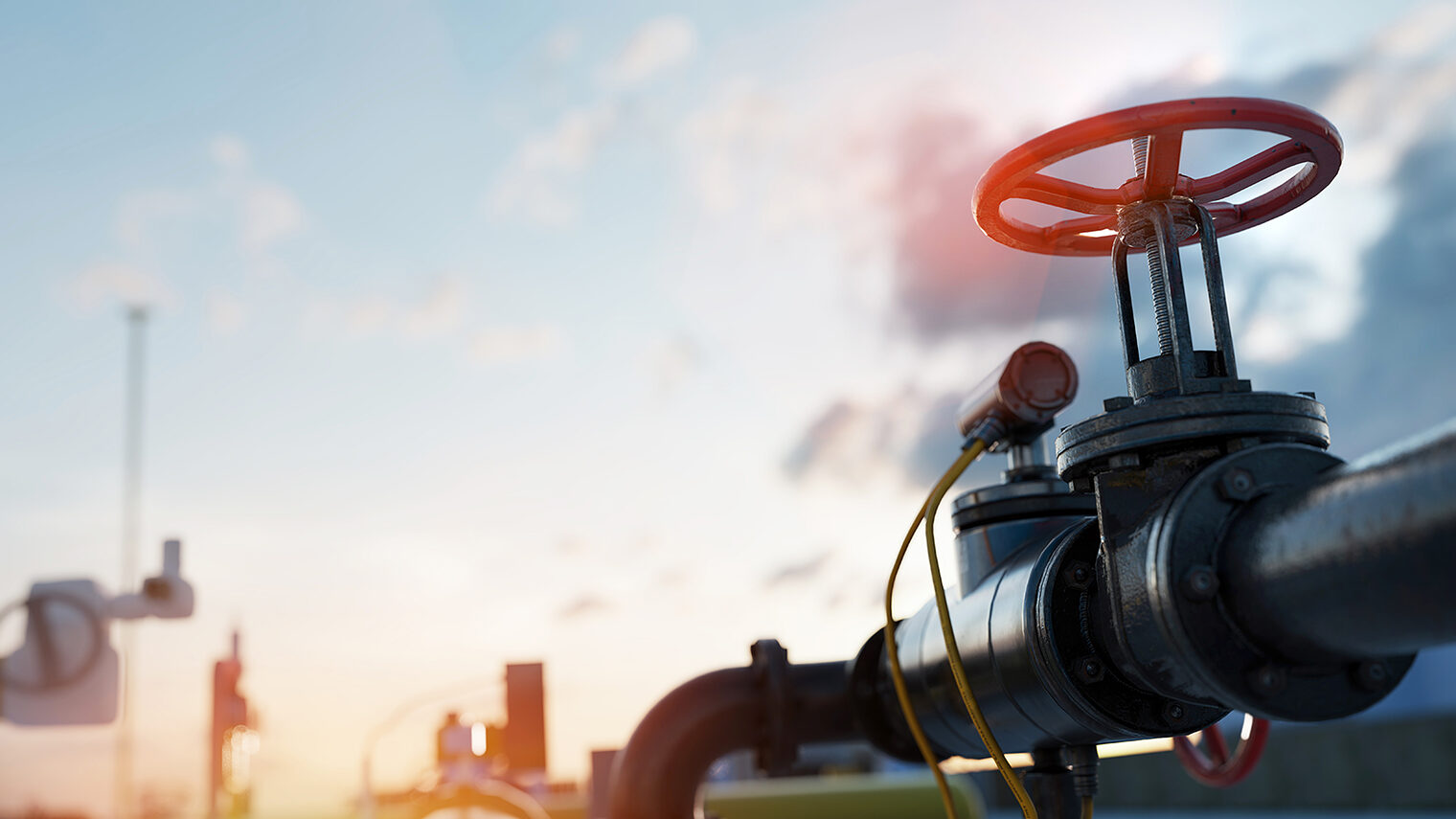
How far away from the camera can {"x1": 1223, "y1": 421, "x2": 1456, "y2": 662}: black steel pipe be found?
90 cm

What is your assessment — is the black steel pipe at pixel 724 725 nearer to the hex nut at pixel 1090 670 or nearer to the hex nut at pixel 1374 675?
the hex nut at pixel 1090 670

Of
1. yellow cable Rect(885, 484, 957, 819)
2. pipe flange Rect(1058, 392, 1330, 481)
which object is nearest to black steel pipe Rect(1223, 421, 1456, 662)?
pipe flange Rect(1058, 392, 1330, 481)

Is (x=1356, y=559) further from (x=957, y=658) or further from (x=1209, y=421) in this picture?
(x=957, y=658)

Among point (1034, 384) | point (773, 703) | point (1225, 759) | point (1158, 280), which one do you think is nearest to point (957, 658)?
point (1034, 384)

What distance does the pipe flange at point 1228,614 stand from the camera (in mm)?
1141

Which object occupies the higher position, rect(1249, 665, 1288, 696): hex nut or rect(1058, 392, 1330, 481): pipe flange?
rect(1058, 392, 1330, 481): pipe flange

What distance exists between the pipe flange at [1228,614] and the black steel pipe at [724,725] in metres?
1.30

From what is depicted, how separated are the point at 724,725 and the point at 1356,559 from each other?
169 cm

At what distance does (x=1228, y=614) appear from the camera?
1170 mm

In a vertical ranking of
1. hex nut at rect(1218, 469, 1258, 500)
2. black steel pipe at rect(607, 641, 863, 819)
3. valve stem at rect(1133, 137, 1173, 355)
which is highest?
valve stem at rect(1133, 137, 1173, 355)

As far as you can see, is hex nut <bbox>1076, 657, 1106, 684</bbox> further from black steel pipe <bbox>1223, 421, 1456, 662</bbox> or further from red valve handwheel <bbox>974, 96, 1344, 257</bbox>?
red valve handwheel <bbox>974, 96, 1344, 257</bbox>

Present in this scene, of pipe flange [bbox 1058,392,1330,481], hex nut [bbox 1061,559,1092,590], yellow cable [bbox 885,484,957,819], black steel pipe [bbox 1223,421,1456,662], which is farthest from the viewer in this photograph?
yellow cable [bbox 885,484,957,819]

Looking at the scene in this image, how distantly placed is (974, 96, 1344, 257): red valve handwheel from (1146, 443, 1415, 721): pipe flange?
0.41m

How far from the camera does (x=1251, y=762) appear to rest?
2.32m
